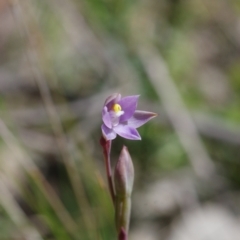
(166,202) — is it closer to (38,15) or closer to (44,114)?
(44,114)

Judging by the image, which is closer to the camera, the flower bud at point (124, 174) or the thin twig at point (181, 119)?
the flower bud at point (124, 174)

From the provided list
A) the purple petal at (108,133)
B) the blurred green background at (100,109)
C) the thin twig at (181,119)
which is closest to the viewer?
the purple petal at (108,133)

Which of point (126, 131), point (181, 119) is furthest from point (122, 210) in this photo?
point (181, 119)

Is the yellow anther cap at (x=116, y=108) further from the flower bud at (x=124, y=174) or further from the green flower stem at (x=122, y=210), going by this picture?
the green flower stem at (x=122, y=210)

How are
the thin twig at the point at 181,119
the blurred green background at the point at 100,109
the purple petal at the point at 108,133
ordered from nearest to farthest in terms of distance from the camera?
the purple petal at the point at 108,133 → the blurred green background at the point at 100,109 → the thin twig at the point at 181,119

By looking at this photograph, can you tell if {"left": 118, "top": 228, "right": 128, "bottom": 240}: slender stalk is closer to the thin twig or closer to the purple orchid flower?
the purple orchid flower

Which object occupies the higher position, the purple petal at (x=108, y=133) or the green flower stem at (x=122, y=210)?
the purple petal at (x=108, y=133)

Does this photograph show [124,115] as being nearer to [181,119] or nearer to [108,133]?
[108,133]

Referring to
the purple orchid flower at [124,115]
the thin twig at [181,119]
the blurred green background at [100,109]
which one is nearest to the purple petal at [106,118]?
the purple orchid flower at [124,115]

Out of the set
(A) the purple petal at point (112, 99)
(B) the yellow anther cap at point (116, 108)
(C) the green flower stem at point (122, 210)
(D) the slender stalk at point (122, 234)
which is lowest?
(D) the slender stalk at point (122, 234)
